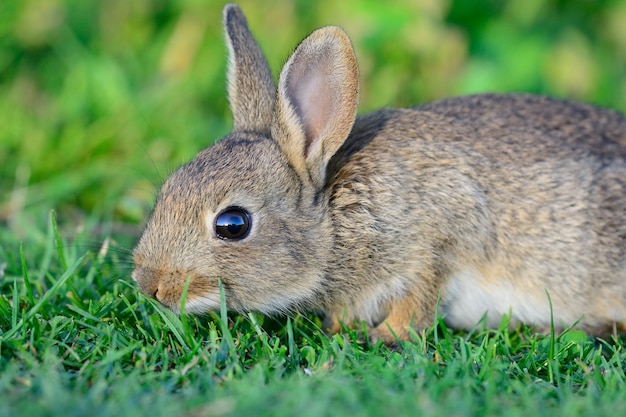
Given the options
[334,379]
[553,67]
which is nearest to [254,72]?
[334,379]

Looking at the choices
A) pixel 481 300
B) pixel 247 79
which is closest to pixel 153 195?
pixel 247 79

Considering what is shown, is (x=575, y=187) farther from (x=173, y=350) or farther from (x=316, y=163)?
(x=173, y=350)

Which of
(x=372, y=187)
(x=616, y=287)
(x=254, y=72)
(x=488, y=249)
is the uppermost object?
(x=254, y=72)

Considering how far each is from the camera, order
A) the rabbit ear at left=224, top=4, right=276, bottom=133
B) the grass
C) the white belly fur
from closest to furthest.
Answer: the grass
the white belly fur
the rabbit ear at left=224, top=4, right=276, bottom=133

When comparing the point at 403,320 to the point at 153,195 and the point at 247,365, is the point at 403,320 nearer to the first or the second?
the point at 247,365

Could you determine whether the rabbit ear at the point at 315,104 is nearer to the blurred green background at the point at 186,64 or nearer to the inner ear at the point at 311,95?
the inner ear at the point at 311,95

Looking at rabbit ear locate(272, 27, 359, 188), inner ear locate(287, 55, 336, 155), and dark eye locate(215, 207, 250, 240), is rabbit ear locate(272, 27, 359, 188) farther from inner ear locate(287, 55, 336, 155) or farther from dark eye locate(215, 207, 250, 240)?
dark eye locate(215, 207, 250, 240)

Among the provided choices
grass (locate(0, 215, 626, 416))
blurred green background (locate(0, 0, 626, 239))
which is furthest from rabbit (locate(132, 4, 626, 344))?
blurred green background (locate(0, 0, 626, 239))
